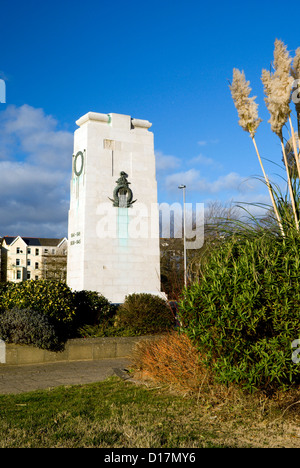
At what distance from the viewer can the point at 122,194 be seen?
19.0 metres

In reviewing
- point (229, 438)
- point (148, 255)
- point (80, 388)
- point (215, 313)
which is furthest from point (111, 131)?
point (229, 438)

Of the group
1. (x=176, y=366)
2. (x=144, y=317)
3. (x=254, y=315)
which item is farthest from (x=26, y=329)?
(x=254, y=315)

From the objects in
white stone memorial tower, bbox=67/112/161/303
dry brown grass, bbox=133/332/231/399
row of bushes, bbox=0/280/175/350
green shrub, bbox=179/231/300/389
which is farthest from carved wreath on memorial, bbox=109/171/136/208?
green shrub, bbox=179/231/300/389

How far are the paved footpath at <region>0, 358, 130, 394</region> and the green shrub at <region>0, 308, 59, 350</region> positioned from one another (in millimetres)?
550

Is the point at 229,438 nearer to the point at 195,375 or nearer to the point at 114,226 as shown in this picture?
the point at 195,375

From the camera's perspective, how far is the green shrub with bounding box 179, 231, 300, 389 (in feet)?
17.6

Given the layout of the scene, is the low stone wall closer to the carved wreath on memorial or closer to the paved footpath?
the paved footpath

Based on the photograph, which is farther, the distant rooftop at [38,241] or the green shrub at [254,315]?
the distant rooftop at [38,241]

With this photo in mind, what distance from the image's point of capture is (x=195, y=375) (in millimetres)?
6480

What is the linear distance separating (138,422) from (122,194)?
47.1 feet

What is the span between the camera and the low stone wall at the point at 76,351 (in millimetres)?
10547

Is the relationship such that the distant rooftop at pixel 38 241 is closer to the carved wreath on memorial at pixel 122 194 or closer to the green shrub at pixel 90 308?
the carved wreath on memorial at pixel 122 194

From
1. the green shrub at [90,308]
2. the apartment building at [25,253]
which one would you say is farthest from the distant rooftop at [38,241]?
the green shrub at [90,308]

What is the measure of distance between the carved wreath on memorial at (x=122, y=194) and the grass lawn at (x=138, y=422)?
12.5 metres
